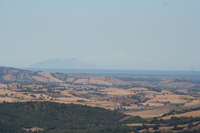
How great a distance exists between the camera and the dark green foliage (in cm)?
11475

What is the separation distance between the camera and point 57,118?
136250mm

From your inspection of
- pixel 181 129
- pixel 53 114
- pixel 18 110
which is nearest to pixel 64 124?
pixel 53 114

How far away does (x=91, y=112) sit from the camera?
486 feet

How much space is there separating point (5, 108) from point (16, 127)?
33972 millimetres

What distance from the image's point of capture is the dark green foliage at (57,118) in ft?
376

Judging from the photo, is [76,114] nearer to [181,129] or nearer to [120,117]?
[120,117]

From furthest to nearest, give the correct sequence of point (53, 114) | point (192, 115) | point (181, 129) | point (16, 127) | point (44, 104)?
point (44, 104), point (53, 114), point (192, 115), point (16, 127), point (181, 129)

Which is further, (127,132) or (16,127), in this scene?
(16,127)

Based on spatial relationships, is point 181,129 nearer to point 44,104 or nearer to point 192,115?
point 192,115

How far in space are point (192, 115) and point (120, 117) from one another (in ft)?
88.5

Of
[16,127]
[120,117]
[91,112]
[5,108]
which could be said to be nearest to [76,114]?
[91,112]

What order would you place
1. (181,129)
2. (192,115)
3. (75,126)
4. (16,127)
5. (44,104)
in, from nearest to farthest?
(181,129)
(16,127)
(75,126)
(192,115)
(44,104)

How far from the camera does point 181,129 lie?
3910 inches

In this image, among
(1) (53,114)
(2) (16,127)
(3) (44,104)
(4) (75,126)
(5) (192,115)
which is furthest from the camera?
(3) (44,104)
